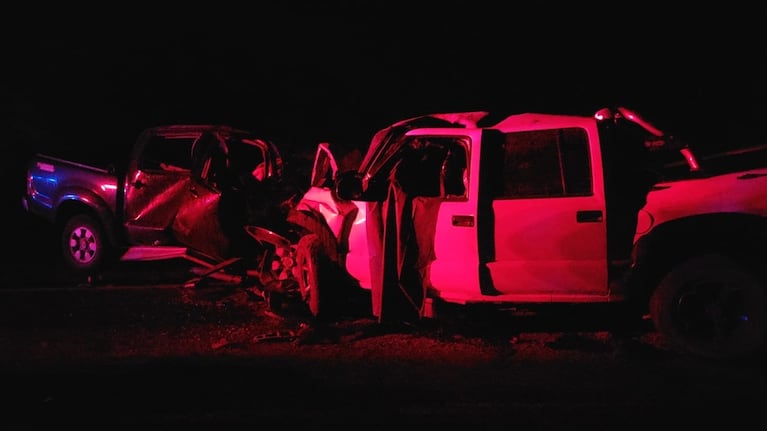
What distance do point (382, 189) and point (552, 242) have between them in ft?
5.33

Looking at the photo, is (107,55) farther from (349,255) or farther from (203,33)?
(349,255)

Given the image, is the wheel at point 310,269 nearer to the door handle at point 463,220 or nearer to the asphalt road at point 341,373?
the asphalt road at point 341,373

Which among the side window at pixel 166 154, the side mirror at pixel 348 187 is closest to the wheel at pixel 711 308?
the side mirror at pixel 348 187

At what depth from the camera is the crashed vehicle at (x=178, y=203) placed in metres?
8.37

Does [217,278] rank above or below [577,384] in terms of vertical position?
above

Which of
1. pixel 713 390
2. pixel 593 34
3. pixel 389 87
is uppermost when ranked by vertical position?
pixel 593 34

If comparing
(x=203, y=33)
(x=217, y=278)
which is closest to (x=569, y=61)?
(x=203, y=33)

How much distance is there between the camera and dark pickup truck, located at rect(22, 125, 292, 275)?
8430mm

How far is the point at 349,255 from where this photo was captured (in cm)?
718

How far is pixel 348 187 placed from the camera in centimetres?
682

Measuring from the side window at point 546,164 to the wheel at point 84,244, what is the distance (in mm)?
5870

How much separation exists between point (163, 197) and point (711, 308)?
617 cm

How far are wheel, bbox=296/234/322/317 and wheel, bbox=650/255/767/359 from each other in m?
2.99

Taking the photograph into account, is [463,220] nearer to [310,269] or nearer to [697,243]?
[310,269]
